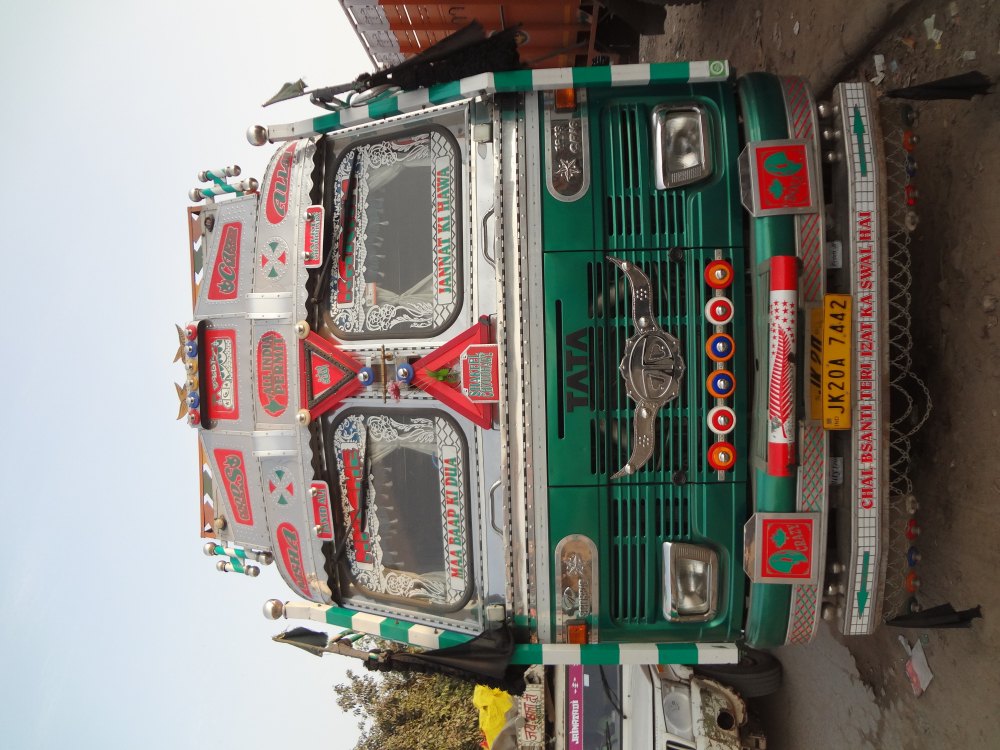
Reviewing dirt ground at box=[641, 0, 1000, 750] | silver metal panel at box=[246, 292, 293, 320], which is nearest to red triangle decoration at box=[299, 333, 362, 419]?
silver metal panel at box=[246, 292, 293, 320]

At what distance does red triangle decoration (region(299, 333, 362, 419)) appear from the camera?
3.63 m

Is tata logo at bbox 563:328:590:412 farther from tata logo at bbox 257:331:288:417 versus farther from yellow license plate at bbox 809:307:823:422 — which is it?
tata logo at bbox 257:331:288:417

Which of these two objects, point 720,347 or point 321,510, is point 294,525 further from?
point 720,347

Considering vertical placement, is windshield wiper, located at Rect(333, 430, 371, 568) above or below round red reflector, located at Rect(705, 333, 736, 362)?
below

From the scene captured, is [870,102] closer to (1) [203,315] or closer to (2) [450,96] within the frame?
(2) [450,96]

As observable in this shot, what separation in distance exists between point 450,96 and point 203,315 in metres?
2.23

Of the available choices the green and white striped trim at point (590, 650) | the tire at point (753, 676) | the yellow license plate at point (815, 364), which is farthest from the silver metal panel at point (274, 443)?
the tire at point (753, 676)

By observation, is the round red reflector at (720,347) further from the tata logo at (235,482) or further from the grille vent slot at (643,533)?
the tata logo at (235,482)

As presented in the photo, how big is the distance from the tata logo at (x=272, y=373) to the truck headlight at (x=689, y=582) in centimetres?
245

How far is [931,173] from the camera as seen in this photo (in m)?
3.87

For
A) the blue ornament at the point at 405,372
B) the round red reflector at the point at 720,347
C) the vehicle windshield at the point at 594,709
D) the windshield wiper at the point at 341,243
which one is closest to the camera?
the round red reflector at the point at 720,347

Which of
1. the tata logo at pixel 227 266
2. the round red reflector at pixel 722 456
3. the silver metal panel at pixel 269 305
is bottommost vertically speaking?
the round red reflector at pixel 722 456

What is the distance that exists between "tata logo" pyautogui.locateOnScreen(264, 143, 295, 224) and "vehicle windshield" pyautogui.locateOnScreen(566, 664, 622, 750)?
6.08 meters

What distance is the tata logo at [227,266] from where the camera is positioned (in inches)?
159
